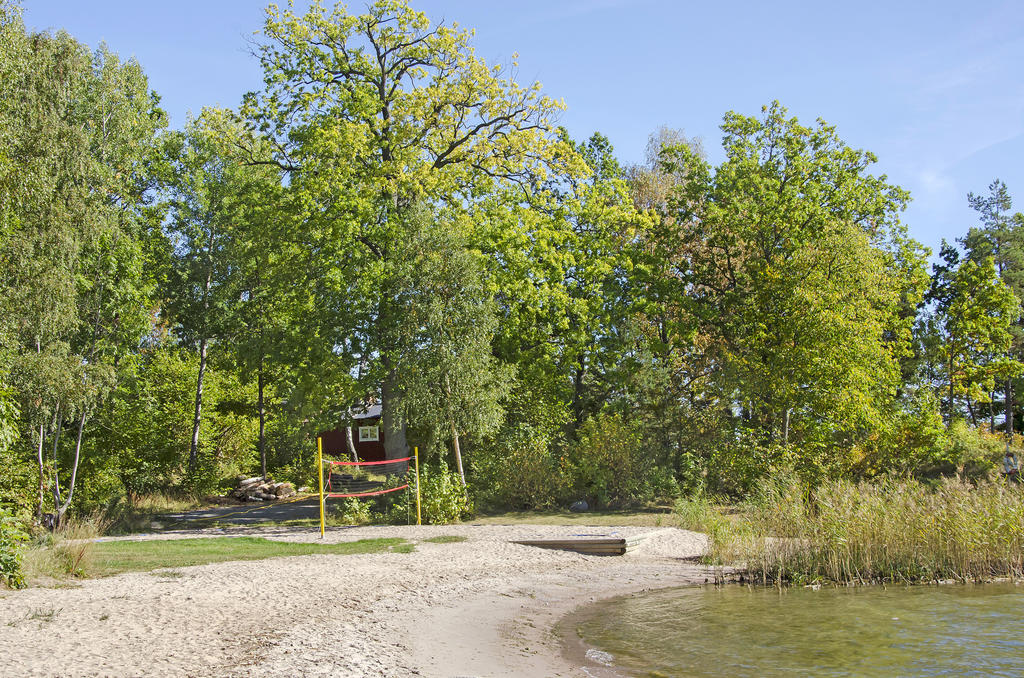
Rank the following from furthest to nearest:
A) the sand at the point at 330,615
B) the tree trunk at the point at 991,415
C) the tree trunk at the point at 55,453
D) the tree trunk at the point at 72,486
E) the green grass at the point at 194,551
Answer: the tree trunk at the point at 991,415, the tree trunk at the point at 72,486, the tree trunk at the point at 55,453, the green grass at the point at 194,551, the sand at the point at 330,615

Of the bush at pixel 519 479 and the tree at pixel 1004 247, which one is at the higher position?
the tree at pixel 1004 247

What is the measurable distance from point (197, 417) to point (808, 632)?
27.5 m

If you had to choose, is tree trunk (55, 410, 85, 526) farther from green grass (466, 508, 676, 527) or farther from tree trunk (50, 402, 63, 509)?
green grass (466, 508, 676, 527)

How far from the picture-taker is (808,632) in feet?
31.2

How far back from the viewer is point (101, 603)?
9.38 m

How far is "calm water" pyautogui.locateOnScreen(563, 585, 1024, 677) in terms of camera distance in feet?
26.7

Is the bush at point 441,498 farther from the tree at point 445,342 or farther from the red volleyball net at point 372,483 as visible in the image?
the tree at point 445,342

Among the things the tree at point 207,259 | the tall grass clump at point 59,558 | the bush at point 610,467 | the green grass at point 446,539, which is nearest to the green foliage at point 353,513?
the green grass at point 446,539

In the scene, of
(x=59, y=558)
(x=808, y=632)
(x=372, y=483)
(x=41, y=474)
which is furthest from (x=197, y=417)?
(x=808, y=632)

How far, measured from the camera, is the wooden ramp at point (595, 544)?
51.3ft

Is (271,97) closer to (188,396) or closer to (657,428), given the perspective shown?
(188,396)

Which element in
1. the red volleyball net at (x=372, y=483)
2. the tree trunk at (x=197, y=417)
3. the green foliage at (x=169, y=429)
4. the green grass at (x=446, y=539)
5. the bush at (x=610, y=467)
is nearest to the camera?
the green grass at (x=446, y=539)

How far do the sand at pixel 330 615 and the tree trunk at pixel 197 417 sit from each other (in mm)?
19106

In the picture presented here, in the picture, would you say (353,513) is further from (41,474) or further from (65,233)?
(65,233)
